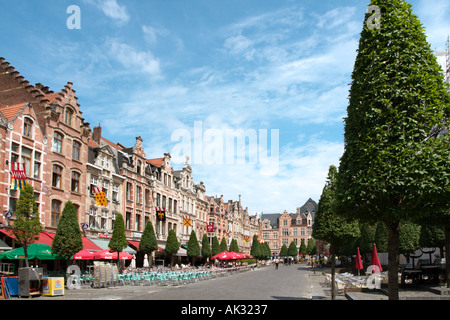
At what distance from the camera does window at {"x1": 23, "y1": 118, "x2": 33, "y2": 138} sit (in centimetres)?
2947

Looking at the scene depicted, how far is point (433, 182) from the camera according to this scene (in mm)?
10844

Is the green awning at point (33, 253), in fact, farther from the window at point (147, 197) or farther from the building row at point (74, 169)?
the window at point (147, 197)

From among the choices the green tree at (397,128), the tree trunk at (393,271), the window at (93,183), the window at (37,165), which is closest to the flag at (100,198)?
the window at (93,183)

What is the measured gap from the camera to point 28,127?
29812mm

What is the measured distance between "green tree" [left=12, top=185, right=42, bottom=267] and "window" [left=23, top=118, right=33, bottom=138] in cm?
851

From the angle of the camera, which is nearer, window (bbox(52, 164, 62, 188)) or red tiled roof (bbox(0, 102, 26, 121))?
red tiled roof (bbox(0, 102, 26, 121))

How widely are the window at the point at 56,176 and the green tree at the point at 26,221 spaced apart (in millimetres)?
9820

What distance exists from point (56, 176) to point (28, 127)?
15.5 feet

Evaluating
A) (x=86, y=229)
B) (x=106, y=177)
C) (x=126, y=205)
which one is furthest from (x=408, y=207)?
(x=126, y=205)

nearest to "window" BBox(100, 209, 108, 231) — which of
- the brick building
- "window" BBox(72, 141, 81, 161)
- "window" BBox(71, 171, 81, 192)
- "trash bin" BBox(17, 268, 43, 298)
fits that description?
"window" BBox(71, 171, 81, 192)

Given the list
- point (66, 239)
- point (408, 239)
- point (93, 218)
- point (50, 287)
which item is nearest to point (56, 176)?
point (93, 218)

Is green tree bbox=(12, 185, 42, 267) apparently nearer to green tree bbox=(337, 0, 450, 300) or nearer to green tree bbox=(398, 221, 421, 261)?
green tree bbox=(337, 0, 450, 300)

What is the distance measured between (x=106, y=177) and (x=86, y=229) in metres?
5.85
